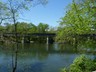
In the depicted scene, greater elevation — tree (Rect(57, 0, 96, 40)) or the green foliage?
tree (Rect(57, 0, 96, 40))

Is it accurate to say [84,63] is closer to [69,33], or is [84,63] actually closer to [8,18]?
[69,33]

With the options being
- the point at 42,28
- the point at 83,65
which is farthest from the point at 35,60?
the point at 42,28

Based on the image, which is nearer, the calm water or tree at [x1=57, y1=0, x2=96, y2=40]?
tree at [x1=57, y1=0, x2=96, y2=40]

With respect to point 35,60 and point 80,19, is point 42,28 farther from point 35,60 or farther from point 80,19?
point 80,19

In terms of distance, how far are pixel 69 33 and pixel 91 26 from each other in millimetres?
3729

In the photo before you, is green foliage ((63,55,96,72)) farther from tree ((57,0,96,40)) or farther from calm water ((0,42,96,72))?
tree ((57,0,96,40))

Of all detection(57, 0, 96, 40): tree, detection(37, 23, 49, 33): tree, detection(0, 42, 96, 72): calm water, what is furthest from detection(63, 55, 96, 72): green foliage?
detection(37, 23, 49, 33): tree

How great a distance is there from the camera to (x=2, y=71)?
2928 cm

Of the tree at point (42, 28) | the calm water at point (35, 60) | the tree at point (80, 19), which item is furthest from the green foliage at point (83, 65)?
the tree at point (42, 28)

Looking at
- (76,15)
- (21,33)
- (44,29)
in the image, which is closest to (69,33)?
(76,15)

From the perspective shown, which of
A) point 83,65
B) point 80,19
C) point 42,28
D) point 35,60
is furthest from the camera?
point 42,28

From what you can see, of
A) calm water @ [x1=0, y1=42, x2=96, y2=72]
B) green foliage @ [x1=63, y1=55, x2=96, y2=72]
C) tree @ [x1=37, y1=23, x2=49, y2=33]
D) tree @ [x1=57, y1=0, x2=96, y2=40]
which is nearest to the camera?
tree @ [x1=57, y1=0, x2=96, y2=40]

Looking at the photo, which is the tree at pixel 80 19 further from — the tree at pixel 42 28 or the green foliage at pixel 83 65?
the tree at pixel 42 28

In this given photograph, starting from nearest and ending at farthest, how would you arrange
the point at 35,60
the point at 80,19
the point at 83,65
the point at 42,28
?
the point at 80,19, the point at 83,65, the point at 35,60, the point at 42,28
